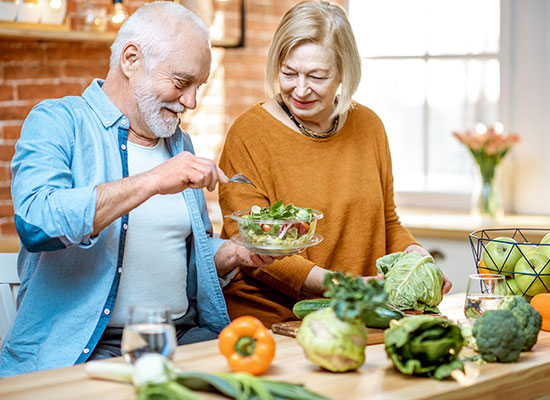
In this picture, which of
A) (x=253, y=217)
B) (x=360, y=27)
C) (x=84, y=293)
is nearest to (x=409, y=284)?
(x=253, y=217)

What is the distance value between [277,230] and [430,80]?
2515mm

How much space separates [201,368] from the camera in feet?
5.16

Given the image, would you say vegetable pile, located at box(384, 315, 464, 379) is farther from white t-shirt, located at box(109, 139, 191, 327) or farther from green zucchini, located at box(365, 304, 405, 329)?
white t-shirt, located at box(109, 139, 191, 327)

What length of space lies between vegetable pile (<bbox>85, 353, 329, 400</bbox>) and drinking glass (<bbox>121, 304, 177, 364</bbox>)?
2cm

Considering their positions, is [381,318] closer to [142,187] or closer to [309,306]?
[309,306]

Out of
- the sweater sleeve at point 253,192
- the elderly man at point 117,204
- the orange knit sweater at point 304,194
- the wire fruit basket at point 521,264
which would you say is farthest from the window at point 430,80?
the elderly man at point 117,204

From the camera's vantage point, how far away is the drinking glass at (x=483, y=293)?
72.5 inches

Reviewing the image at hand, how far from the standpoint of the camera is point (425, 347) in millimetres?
1504

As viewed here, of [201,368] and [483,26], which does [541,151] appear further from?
[201,368]

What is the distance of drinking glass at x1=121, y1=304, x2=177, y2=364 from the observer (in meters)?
1.38

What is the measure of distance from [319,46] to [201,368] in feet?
4.04

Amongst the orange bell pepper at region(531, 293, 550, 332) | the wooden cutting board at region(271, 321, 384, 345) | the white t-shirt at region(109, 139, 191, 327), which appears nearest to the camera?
the wooden cutting board at region(271, 321, 384, 345)

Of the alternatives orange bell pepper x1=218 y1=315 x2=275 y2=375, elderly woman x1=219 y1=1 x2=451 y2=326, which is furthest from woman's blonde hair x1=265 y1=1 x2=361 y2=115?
orange bell pepper x1=218 y1=315 x2=275 y2=375

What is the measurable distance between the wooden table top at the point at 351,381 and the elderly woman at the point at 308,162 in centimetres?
73
